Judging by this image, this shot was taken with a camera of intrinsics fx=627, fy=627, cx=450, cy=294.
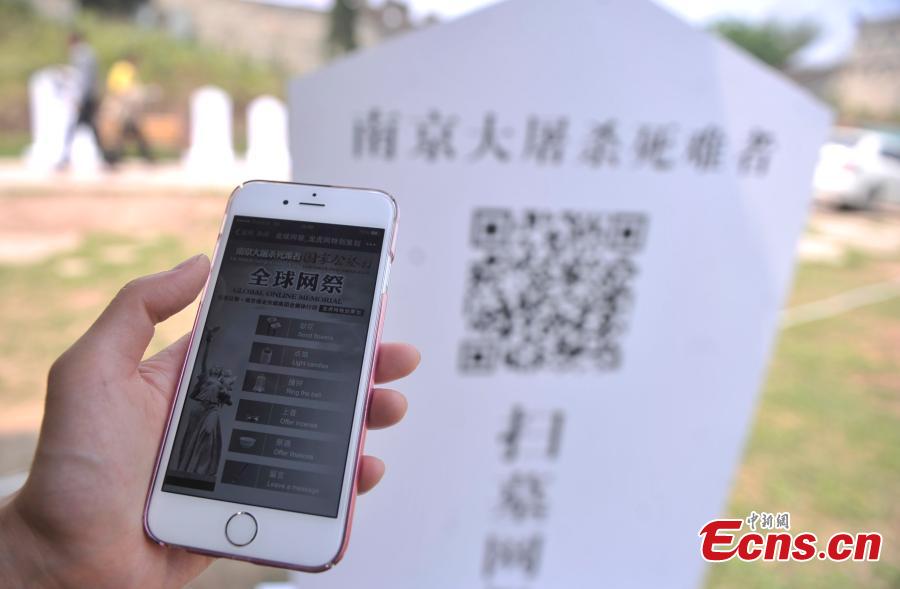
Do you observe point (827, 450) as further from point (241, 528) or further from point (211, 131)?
point (211, 131)

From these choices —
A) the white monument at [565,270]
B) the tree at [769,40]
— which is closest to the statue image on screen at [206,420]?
the white monument at [565,270]

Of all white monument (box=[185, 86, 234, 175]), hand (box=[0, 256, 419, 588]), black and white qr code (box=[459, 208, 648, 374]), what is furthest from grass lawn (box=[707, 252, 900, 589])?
white monument (box=[185, 86, 234, 175])

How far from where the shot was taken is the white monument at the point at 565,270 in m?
1.17

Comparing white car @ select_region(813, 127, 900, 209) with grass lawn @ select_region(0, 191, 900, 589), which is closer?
grass lawn @ select_region(0, 191, 900, 589)

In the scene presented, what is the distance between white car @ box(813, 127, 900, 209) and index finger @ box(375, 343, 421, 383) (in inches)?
278

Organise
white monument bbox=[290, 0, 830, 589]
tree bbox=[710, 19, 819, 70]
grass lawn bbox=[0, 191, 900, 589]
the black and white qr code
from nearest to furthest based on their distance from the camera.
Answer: white monument bbox=[290, 0, 830, 589] → the black and white qr code → grass lawn bbox=[0, 191, 900, 589] → tree bbox=[710, 19, 819, 70]

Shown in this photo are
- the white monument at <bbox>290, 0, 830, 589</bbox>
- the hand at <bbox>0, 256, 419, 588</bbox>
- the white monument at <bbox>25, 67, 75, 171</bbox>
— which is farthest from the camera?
the white monument at <bbox>25, 67, 75, 171</bbox>

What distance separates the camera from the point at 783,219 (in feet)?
4.55

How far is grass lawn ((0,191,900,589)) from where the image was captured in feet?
6.95

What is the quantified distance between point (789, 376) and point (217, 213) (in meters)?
4.28

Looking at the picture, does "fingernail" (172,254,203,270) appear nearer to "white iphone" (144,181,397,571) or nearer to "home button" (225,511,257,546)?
"white iphone" (144,181,397,571)

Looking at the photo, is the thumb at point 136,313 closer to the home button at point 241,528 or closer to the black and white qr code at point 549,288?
the home button at point 241,528

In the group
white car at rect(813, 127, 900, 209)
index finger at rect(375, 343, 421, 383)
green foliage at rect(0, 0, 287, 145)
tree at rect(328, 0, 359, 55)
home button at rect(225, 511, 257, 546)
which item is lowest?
home button at rect(225, 511, 257, 546)

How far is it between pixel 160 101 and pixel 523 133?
867 centimetres
